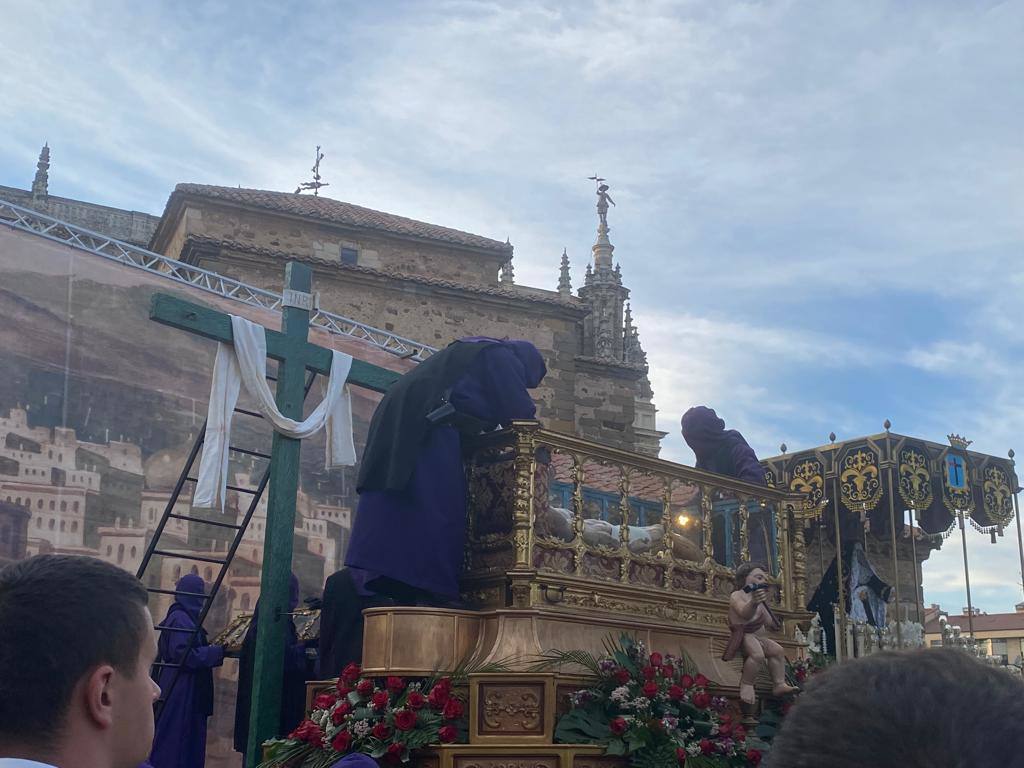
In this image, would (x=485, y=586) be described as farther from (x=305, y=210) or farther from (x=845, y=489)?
(x=305, y=210)

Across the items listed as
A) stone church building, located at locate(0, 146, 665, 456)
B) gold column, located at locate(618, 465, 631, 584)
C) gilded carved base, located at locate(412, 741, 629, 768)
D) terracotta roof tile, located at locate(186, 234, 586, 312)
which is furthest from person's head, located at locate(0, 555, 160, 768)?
terracotta roof tile, located at locate(186, 234, 586, 312)

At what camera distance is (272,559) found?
8.35 metres

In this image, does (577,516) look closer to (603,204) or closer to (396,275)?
(396,275)

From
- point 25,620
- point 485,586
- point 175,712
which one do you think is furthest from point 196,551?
point 25,620

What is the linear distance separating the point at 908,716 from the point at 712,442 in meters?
8.69

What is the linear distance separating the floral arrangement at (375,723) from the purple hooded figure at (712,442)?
12.6ft

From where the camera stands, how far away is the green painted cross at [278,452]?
7980 millimetres

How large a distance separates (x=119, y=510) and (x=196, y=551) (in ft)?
3.46

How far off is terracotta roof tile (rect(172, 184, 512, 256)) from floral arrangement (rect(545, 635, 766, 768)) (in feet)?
60.9

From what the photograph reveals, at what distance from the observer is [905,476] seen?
43.1 feet

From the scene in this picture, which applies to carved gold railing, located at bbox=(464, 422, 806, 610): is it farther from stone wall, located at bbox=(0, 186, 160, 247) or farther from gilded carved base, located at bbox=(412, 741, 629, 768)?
stone wall, located at bbox=(0, 186, 160, 247)

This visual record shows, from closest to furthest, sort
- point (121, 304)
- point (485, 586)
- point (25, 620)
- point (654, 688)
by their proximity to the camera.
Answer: point (25, 620) < point (654, 688) < point (485, 586) < point (121, 304)

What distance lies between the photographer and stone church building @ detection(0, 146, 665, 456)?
22922 mm

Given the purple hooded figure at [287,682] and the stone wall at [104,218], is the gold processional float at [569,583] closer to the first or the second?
the purple hooded figure at [287,682]
